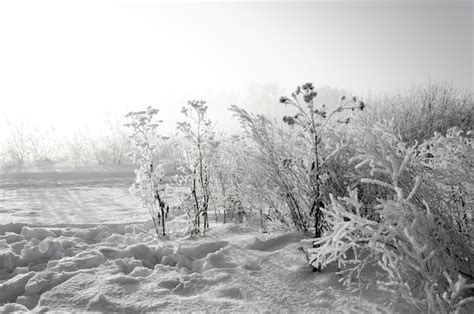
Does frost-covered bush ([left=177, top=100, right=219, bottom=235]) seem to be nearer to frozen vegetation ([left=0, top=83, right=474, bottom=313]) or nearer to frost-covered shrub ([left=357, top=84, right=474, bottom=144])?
frozen vegetation ([left=0, top=83, right=474, bottom=313])

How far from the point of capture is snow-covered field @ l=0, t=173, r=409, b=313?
6.56ft

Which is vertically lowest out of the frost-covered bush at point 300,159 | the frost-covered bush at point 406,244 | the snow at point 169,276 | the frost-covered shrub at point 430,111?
the snow at point 169,276

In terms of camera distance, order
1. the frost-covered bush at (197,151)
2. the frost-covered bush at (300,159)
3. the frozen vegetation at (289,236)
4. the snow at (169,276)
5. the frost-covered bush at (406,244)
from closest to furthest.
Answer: the frost-covered bush at (406,244) → the frozen vegetation at (289,236) → the snow at (169,276) → the frost-covered bush at (300,159) → the frost-covered bush at (197,151)

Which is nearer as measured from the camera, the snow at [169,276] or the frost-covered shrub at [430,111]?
the snow at [169,276]

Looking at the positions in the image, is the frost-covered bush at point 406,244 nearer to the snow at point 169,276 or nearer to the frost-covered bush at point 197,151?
the snow at point 169,276

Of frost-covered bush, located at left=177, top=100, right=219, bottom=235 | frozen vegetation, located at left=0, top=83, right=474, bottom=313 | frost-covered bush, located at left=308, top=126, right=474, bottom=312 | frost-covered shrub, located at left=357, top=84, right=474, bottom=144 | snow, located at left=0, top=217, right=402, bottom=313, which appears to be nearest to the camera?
frost-covered bush, located at left=308, top=126, right=474, bottom=312

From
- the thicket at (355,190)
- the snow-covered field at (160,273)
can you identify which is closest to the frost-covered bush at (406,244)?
the thicket at (355,190)

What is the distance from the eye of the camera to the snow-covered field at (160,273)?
6.56 ft

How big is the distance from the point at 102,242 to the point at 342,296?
2275mm

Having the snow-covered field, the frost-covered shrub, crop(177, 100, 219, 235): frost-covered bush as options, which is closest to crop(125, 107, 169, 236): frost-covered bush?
crop(177, 100, 219, 235): frost-covered bush

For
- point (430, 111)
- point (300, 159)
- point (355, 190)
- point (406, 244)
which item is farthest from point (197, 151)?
point (430, 111)

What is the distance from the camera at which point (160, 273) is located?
8.11ft

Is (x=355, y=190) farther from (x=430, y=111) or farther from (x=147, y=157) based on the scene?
(x=430, y=111)

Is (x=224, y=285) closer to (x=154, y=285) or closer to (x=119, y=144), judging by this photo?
(x=154, y=285)
